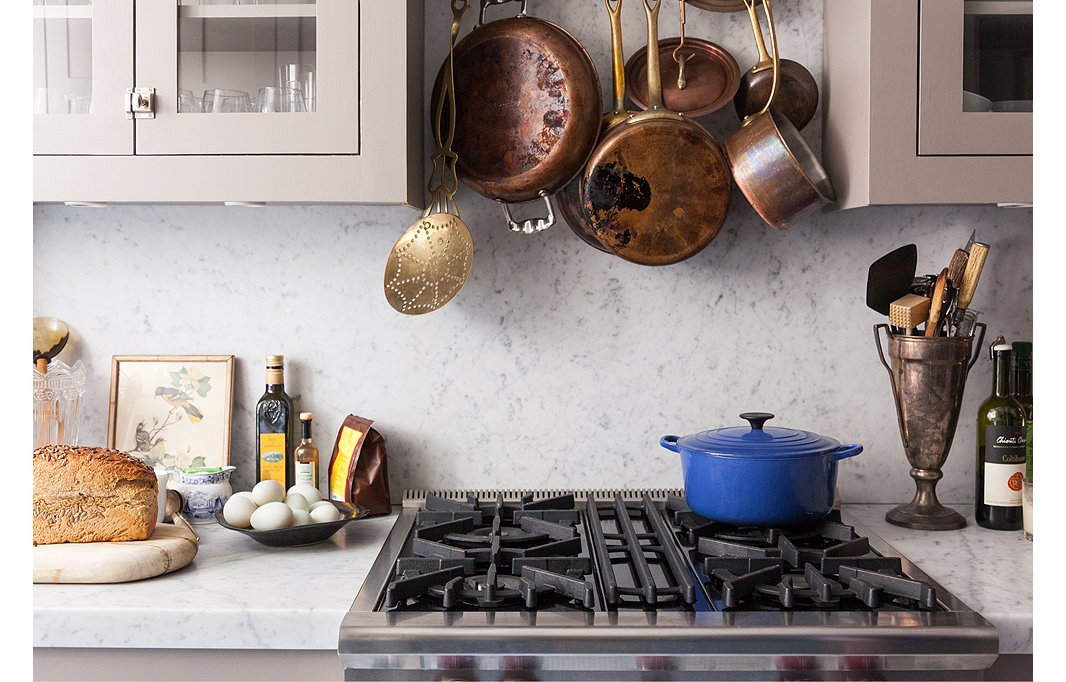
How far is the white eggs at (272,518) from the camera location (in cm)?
149

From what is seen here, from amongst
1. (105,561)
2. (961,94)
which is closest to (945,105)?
(961,94)

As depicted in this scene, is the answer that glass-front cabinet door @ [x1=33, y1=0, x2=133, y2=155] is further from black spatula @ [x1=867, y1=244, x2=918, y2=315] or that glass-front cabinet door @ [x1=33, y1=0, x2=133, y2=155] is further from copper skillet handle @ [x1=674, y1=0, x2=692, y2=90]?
black spatula @ [x1=867, y1=244, x2=918, y2=315]

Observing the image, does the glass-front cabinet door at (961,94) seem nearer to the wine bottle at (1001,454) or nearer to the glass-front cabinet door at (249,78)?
the wine bottle at (1001,454)

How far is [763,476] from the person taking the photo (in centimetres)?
147

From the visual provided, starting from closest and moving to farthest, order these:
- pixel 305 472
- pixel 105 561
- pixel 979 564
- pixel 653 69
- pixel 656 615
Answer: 1. pixel 656 615
2. pixel 105 561
3. pixel 979 564
4. pixel 653 69
5. pixel 305 472

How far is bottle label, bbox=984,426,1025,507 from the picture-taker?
1616mm

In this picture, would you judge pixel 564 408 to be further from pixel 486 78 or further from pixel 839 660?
pixel 839 660

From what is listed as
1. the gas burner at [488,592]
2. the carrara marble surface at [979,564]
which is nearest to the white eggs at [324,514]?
the gas burner at [488,592]

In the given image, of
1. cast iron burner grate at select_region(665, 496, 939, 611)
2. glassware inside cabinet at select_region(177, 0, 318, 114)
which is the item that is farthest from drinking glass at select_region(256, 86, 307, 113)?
cast iron burner grate at select_region(665, 496, 939, 611)

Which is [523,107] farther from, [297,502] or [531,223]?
[297,502]

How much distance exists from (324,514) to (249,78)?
29.9 inches

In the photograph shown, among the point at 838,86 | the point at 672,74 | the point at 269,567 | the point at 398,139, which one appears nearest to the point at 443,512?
the point at 269,567

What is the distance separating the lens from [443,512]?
166 centimetres

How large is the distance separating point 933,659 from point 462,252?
41.1 inches
